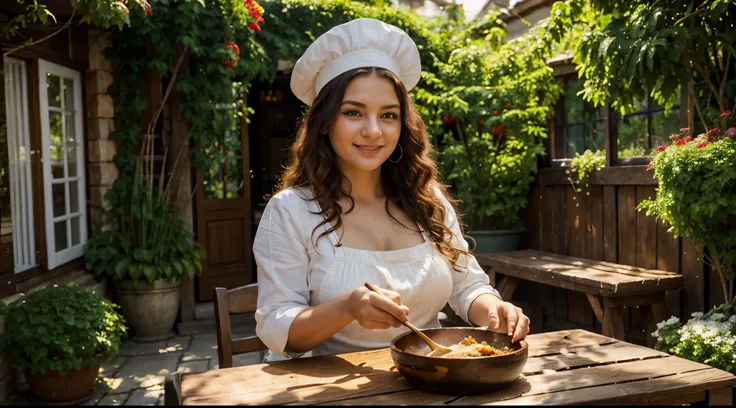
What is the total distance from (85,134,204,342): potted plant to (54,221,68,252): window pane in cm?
24

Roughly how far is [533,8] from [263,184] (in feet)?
13.8

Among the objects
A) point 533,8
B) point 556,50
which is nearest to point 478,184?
point 556,50

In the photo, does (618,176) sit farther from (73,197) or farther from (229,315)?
(73,197)

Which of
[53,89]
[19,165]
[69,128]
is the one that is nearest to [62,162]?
[69,128]

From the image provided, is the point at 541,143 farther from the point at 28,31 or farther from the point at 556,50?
the point at 28,31

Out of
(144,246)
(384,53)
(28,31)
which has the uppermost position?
(28,31)

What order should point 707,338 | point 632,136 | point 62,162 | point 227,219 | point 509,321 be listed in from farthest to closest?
point 227,219, point 62,162, point 632,136, point 707,338, point 509,321

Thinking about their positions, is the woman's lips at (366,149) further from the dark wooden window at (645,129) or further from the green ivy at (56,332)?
the dark wooden window at (645,129)

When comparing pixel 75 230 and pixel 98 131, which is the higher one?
pixel 98 131

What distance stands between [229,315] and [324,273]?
0.38 meters

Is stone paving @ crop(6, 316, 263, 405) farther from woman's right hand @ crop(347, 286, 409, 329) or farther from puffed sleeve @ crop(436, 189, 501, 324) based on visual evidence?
woman's right hand @ crop(347, 286, 409, 329)

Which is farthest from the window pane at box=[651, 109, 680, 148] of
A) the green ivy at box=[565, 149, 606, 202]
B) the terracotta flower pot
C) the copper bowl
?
the terracotta flower pot

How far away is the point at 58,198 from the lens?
17.9 feet

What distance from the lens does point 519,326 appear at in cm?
165
